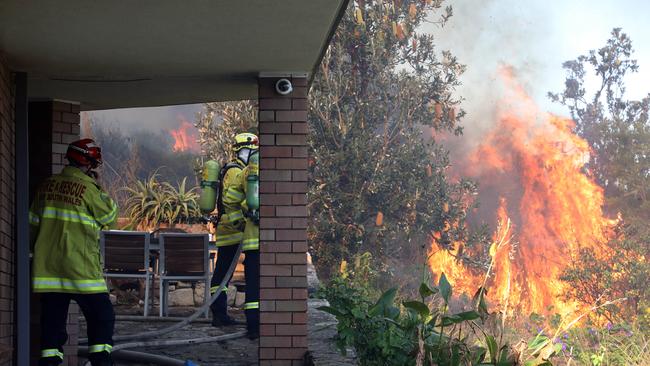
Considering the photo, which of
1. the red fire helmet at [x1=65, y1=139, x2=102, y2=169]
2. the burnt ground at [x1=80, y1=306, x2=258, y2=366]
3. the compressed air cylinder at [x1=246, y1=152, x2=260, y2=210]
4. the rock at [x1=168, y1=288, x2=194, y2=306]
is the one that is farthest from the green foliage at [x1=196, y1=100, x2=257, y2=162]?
the red fire helmet at [x1=65, y1=139, x2=102, y2=169]

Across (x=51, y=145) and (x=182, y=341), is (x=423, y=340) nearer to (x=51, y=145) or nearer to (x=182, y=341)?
(x=182, y=341)

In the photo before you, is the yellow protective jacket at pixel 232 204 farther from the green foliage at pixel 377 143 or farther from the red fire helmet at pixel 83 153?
the green foliage at pixel 377 143

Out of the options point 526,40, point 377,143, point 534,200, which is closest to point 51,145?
point 377,143

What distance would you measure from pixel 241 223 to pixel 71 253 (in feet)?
9.32

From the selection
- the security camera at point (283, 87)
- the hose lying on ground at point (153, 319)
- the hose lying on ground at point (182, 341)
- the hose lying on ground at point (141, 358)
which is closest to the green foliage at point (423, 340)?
the hose lying on ground at point (141, 358)

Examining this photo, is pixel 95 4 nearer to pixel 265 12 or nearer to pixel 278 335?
pixel 265 12

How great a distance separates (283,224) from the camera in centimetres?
782

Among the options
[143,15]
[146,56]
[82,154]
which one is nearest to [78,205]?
[82,154]

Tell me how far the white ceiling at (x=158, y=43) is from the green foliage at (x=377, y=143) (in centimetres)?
1103

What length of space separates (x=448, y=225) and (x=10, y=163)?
14.3m

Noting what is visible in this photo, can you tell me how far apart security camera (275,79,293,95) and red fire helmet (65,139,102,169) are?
54.5 inches

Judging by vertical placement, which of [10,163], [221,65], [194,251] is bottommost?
[194,251]

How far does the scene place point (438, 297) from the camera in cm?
1527

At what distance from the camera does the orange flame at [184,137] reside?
31484mm
